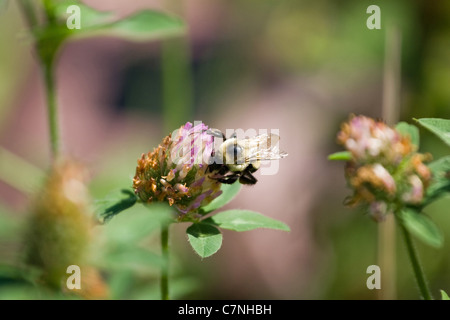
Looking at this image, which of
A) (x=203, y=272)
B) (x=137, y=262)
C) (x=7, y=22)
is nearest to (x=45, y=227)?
(x=137, y=262)

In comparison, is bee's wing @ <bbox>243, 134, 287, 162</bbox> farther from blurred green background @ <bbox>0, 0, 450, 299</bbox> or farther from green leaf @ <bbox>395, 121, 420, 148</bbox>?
blurred green background @ <bbox>0, 0, 450, 299</bbox>

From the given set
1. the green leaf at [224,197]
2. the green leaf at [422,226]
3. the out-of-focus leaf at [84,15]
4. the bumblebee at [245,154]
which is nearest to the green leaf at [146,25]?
the out-of-focus leaf at [84,15]

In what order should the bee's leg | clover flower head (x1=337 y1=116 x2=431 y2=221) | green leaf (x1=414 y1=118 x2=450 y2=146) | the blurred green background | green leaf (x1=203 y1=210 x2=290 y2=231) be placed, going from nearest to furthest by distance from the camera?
1. green leaf (x1=414 y1=118 x2=450 y2=146)
2. green leaf (x1=203 y1=210 x2=290 y2=231)
3. clover flower head (x1=337 y1=116 x2=431 y2=221)
4. the bee's leg
5. the blurred green background

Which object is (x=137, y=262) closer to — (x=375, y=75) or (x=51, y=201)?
(x=51, y=201)

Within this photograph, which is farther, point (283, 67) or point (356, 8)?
point (283, 67)

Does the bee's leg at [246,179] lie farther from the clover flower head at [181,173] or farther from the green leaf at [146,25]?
the green leaf at [146,25]

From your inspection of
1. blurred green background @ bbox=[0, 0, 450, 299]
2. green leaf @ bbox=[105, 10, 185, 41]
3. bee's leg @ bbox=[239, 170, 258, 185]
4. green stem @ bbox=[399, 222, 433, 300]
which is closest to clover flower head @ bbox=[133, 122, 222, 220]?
bee's leg @ bbox=[239, 170, 258, 185]
